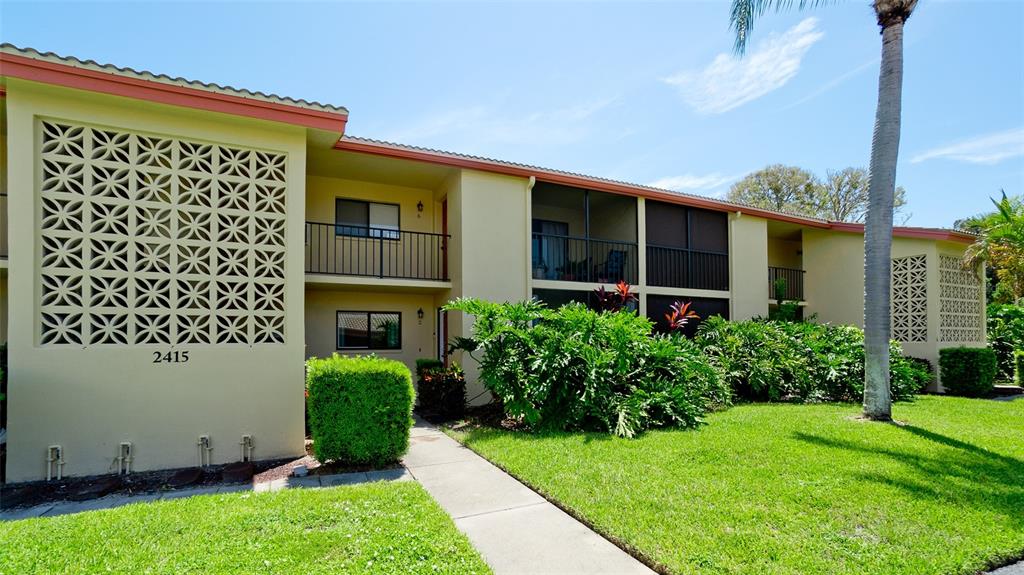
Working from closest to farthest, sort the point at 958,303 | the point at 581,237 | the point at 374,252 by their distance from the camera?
1. the point at 374,252
2. the point at 581,237
3. the point at 958,303

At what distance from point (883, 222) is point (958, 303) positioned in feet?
29.5

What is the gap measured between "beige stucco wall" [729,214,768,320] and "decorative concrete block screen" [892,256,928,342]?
138 inches

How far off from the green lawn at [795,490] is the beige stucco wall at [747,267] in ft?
20.6

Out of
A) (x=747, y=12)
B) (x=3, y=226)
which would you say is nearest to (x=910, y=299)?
(x=747, y=12)

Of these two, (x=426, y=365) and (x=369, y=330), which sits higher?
(x=369, y=330)

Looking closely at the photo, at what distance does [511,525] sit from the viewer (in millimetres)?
3936

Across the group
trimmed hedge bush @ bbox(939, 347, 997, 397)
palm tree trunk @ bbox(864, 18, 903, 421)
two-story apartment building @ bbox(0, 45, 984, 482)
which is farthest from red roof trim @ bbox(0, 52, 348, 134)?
trimmed hedge bush @ bbox(939, 347, 997, 397)

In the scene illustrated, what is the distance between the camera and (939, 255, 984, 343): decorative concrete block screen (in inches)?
510

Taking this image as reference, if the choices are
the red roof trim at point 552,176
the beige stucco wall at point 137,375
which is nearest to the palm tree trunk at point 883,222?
the red roof trim at point 552,176

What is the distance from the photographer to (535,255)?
41.5 feet

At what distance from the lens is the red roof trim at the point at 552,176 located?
9023mm

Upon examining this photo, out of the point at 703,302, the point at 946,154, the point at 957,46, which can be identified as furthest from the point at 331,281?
the point at 946,154

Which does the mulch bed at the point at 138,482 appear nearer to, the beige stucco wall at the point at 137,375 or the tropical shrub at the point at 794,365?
the beige stucco wall at the point at 137,375

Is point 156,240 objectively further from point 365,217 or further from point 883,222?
point 883,222
